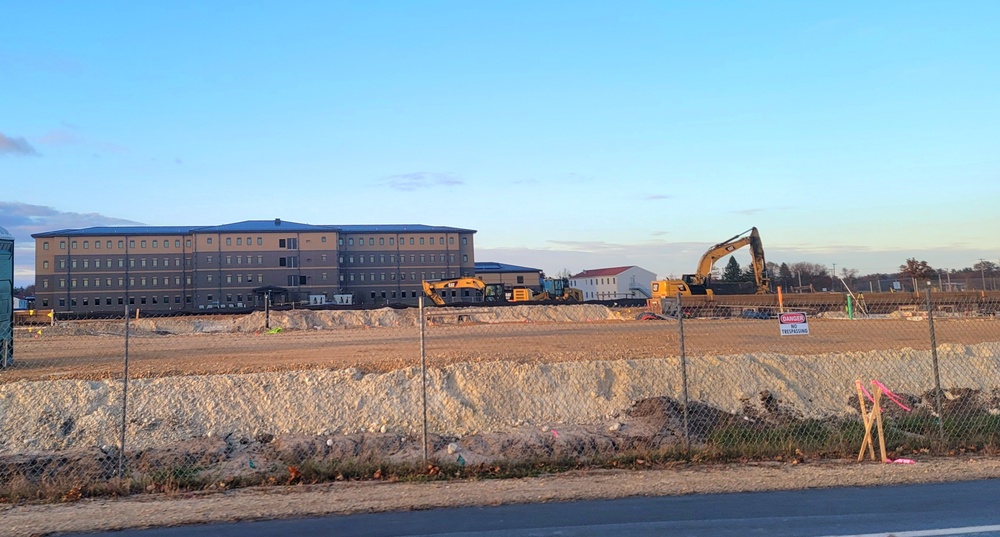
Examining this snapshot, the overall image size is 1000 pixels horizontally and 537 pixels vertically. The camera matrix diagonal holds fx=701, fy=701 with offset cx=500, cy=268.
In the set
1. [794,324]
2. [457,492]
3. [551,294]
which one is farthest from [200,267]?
[457,492]

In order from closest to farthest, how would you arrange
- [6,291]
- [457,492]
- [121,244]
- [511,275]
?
1. [457,492]
2. [6,291]
3. [121,244]
4. [511,275]

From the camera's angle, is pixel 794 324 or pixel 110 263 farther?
pixel 110 263

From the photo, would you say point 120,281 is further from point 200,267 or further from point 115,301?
point 200,267

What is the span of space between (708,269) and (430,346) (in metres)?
33.5

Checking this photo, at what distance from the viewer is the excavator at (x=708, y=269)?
51219mm

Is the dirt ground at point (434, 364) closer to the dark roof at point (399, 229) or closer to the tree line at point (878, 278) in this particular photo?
the tree line at point (878, 278)

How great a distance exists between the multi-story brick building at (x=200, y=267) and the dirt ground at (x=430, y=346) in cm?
4412

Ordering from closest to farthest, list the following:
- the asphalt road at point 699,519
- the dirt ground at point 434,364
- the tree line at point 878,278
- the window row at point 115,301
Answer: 1. the asphalt road at point 699,519
2. the dirt ground at point 434,364
3. the tree line at point 878,278
4. the window row at point 115,301

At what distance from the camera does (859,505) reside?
7.04 metres

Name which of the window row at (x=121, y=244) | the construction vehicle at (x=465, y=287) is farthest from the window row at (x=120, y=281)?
the construction vehicle at (x=465, y=287)

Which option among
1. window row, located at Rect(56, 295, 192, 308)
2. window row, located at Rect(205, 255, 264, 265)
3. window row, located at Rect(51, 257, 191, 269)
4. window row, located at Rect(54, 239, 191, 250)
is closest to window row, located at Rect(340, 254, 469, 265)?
window row, located at Rect(205, 255, 264, 265)

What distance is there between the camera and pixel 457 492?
7.82m

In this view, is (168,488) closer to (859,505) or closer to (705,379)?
(859,505)

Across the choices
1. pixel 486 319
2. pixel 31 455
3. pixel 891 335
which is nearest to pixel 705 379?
pixel 31 455
